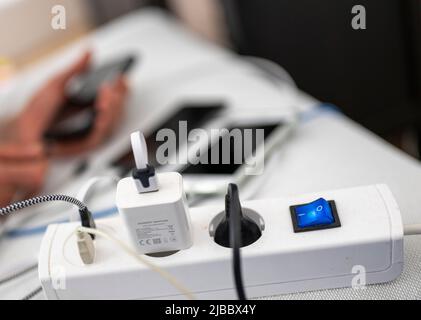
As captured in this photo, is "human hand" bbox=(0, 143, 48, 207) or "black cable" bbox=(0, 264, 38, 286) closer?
"black cable" bbox=(0, 264, 38, 286)

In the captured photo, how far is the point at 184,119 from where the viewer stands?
3.10ft

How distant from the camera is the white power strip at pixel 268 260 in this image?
1.73 ft

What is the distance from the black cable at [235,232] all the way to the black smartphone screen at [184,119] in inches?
13.5

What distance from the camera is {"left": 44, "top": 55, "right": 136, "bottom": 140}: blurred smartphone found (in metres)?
0.93

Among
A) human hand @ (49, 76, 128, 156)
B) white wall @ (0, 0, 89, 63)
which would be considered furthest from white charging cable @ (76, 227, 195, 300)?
white wall @ (0, 0, 89, 63)

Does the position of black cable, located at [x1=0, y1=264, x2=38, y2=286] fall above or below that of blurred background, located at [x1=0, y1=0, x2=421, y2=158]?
below

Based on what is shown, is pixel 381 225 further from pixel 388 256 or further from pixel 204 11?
pixel 204 11

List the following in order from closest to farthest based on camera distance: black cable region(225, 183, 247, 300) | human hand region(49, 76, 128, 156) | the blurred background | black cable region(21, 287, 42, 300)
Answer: black cable region(225, 183, 247, 300) → black cable region(21, 287, 42, 300) → human hand region(49, 76, 128, 156) → the blurred background

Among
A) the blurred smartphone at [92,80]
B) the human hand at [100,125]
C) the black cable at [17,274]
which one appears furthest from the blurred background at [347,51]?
the black cable at [17,274]

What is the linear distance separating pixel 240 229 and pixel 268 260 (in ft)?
0.13

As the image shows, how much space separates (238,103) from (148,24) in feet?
1.52

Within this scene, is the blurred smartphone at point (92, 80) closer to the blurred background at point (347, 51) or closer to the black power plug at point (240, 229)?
the blurred background at point (347, 51)

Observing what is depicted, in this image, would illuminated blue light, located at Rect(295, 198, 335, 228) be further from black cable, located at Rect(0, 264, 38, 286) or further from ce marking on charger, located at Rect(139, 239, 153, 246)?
black cable, located at Rect(0, 264, 38, 286)
